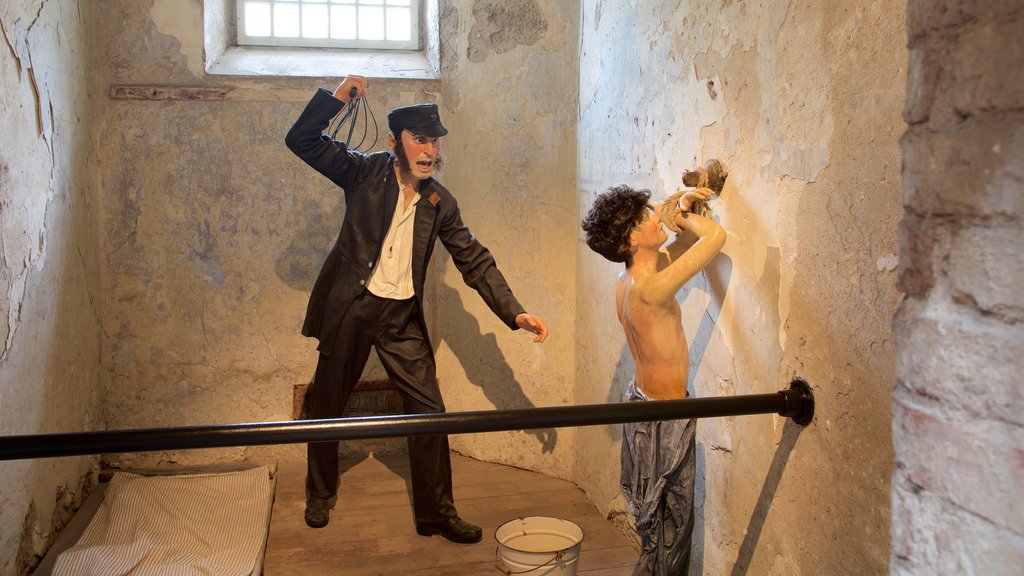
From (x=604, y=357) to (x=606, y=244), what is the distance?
129 cm

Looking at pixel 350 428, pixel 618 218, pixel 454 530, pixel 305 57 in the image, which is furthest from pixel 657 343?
pixel 305 57

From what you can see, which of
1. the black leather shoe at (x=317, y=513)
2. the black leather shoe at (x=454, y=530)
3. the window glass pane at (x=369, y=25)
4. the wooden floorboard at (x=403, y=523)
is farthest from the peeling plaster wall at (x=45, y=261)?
the black leather shoe at (x=454, y=530)

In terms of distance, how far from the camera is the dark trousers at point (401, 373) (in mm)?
3465

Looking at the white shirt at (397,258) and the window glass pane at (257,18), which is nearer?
the white shirt at (397,258)

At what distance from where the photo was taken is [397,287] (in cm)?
348

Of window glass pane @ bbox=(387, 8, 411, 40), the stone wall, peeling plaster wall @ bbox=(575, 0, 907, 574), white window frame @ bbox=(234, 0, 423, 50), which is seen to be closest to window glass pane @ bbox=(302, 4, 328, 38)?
white window frame @ bbox=(234, 0, 423, 50)

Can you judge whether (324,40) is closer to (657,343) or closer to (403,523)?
(403,523)

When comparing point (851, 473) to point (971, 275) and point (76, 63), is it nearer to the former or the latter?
point (971, 275)

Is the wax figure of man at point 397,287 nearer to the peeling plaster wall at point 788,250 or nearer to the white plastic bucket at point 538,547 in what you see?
the white plastic bucket at point 538,547

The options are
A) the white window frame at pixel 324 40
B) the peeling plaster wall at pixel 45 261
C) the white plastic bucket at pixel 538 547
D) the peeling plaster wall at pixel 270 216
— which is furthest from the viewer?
the white window frame at pixel 324 40

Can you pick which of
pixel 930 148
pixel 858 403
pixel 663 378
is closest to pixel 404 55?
pixel 663 378

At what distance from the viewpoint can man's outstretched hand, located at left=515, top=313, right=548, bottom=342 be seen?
10.3ft

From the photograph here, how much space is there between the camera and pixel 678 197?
8.45 ft

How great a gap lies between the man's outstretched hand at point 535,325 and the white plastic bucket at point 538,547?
2.13ft
